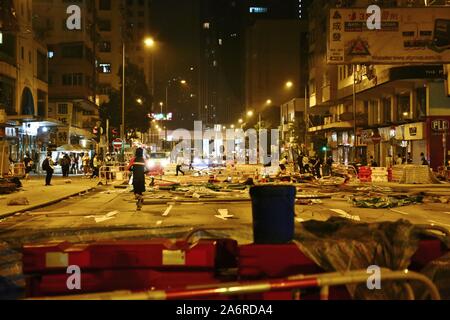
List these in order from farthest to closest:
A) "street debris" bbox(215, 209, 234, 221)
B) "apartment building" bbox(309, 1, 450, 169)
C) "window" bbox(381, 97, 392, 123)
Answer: "window" bbox(381, 97, 392, 123) < "apartment building" bbox(309, 1, 450, 169) < "street debris" bbox(215, 209, 234, 221)

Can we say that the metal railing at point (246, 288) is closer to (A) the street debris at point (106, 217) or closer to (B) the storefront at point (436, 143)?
(A) the street debris at point (106, 217)

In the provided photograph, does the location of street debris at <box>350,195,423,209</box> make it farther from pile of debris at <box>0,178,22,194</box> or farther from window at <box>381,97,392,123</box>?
window at <box>381,97,392,123</box>

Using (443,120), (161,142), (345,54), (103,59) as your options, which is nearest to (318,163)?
(443,120)

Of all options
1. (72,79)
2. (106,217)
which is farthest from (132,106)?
(106,217)

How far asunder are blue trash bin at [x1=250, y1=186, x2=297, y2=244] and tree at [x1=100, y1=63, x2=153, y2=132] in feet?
226

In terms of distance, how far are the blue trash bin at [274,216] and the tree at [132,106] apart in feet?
226

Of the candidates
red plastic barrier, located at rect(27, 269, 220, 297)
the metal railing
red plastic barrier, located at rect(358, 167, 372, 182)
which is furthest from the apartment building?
the metal railing

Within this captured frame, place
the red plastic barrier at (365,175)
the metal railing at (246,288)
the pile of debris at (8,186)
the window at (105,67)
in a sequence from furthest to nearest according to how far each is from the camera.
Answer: the window at (105,67)
the red plastic barrier at (365,175)
the pile of debris at (8,186)
the metal railing at (246,288)

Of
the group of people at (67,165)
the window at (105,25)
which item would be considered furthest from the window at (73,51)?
the window at (105,25)

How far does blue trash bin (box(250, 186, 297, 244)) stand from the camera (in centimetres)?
721

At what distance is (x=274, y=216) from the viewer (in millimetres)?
7230

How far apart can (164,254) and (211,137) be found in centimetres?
16991

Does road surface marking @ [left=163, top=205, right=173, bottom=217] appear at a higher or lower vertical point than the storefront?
lower

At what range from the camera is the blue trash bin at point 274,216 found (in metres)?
7.21
